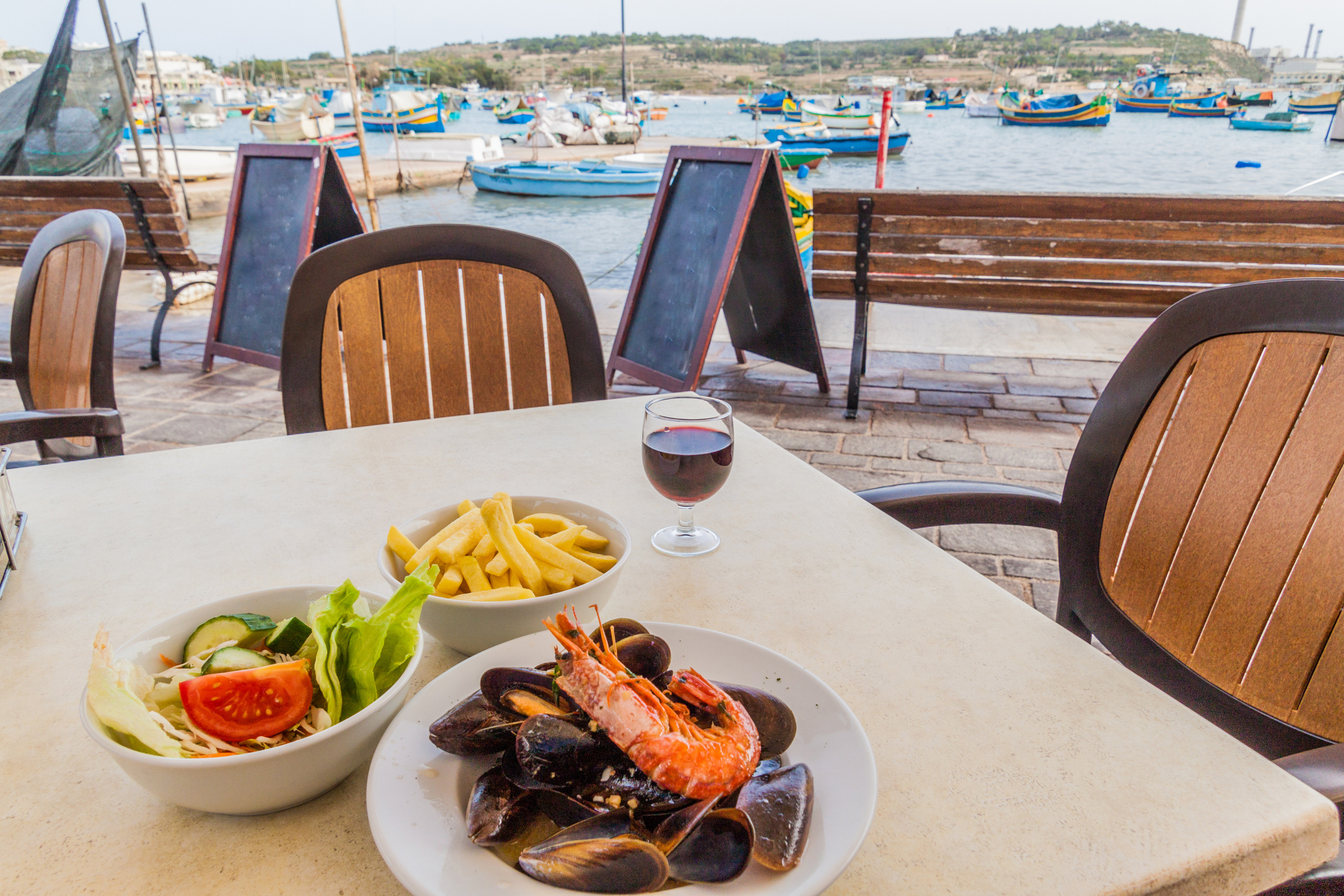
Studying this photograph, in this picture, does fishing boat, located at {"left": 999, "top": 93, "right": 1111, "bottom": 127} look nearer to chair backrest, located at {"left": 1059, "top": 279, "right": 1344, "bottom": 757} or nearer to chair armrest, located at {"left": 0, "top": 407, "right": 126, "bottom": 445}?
chair backrest, located at {"left": 1059, "top": 279, "right": 1344, "bottom": 757}

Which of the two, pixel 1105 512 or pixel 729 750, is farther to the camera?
pixel 1105 512

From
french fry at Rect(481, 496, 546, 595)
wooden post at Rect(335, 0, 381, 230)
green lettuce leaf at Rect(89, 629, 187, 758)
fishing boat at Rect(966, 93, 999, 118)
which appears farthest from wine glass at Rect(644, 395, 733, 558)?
fishing boat at Rect(966, 93, 999, 118)

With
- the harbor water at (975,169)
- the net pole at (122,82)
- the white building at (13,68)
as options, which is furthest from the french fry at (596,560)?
the white building at (13,68)

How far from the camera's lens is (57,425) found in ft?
4.25

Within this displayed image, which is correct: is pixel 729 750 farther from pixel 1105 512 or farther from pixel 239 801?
pixel 1105 512

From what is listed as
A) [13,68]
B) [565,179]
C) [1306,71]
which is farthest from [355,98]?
[1306,71]

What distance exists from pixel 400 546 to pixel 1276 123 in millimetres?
56110

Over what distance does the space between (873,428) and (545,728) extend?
9.65 feet

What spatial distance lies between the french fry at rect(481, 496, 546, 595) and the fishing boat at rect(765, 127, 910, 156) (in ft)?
75.8

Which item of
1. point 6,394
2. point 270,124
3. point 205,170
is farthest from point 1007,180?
point 6,394

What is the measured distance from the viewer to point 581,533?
31.1 inches

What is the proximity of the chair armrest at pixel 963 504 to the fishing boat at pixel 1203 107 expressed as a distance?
209 feet

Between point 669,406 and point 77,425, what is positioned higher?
point 669,406

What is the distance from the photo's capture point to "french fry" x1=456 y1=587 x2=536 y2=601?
0.66 m
